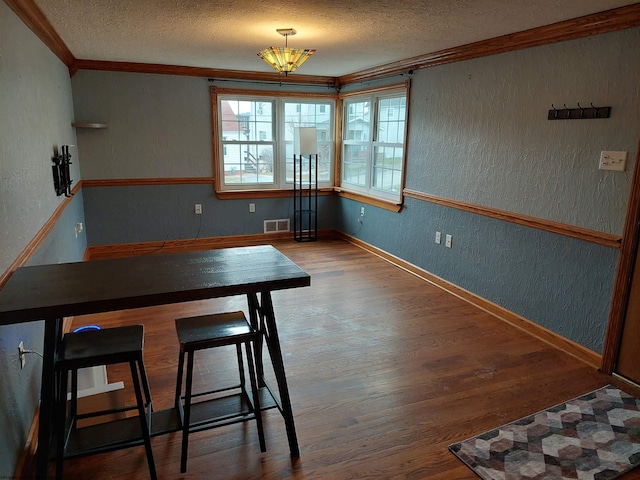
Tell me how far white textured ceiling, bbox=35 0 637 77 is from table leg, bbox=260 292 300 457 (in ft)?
5.63

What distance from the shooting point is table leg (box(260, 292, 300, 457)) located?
1.95m

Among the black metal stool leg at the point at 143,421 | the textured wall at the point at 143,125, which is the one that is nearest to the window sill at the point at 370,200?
the textured wall at the point at 143,125

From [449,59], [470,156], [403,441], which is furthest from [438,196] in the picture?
[403,441]

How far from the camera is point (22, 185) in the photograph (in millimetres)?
2176

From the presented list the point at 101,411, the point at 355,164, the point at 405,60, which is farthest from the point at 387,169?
the point at 101,411

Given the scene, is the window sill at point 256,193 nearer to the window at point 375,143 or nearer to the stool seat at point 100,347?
the window at point 375,143

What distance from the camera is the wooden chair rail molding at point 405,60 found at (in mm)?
2512

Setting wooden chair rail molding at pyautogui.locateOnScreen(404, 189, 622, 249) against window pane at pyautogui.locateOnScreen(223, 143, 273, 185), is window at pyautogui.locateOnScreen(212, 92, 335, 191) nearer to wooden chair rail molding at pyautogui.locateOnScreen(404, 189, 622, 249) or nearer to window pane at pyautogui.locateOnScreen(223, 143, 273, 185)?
window pane at pyautogui.locateOnScreen(223, 143, 273, 185)

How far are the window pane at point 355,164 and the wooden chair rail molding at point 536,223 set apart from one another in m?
1.34

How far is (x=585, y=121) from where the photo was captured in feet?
9.12

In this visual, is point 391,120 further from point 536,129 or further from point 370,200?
point 536,129

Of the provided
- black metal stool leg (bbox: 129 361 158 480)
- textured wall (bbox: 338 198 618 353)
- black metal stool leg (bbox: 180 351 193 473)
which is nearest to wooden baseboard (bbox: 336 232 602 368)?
textured wall (bbox: 338 198 618 353)

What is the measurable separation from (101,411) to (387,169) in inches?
152

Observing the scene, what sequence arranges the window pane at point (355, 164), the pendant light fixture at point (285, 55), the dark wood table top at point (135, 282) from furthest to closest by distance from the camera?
the window pane at point (355, 164) → the pendant light fixture at point (285, 55) → the dark wood table top at point (135, 282)
